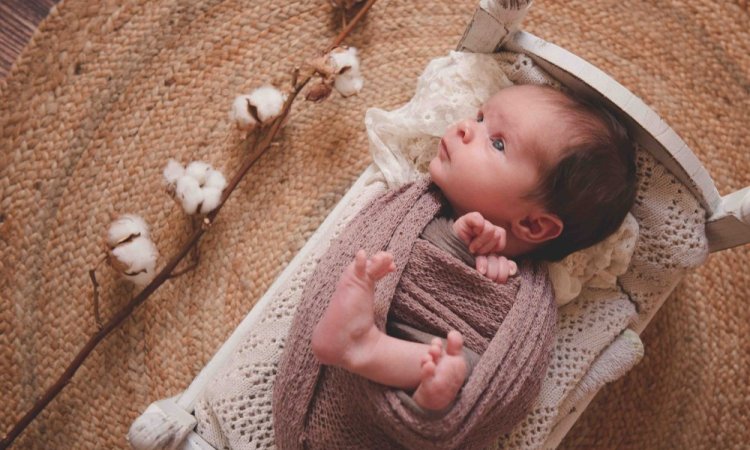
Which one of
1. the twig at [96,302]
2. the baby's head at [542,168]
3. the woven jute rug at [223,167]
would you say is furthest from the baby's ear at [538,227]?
the twig at [96,302]

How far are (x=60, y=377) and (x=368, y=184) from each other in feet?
1.99

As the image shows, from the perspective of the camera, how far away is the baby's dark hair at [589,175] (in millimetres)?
829

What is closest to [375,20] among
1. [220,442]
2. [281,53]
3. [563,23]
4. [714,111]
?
[281,53]

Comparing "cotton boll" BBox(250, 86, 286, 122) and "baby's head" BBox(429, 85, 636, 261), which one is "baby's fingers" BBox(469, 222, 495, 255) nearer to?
"baby's head" BBox(429, 85, 636, 261)

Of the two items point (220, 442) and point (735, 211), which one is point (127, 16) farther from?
point (735, 211)

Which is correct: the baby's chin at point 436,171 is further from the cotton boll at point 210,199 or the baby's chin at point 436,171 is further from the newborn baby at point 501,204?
the cotton boll at point 210,199

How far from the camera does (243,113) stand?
1109mm

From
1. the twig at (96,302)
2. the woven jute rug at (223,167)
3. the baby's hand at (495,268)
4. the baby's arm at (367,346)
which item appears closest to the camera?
the baby's arm at (367,346)

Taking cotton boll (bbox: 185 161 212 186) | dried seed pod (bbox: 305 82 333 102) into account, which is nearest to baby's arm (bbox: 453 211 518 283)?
dried seed pod (bbox: 305 82 333 102)

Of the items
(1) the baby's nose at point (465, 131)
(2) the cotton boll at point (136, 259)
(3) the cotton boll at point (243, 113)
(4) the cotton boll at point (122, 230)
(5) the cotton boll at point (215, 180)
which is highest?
(1) the baby's nose at point (465, 131)

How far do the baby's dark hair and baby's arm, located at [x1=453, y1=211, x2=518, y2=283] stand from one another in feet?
0.24

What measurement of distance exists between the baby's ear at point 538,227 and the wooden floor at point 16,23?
3.14ft

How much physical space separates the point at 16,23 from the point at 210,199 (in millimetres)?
523

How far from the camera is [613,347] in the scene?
0.94 meters
